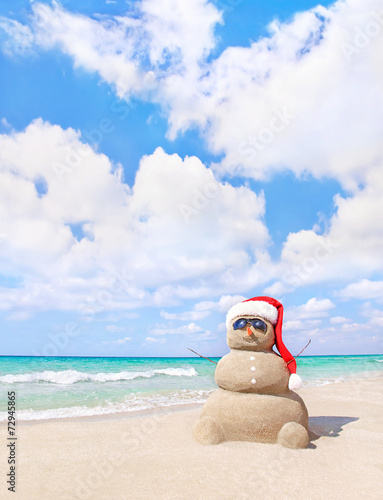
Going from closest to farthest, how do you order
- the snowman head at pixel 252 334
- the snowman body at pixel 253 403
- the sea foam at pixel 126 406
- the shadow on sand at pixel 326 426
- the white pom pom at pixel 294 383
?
the snowman body at pixel 253 403
the white pom pom at pixel 294 383
the snowman head at pixel 252 334
the shadow on sand at pixel 326 426
the sea foam at pixel 126 406

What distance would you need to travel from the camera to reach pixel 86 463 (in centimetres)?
541

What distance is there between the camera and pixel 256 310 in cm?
645

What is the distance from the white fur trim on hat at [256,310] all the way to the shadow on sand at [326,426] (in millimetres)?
2126

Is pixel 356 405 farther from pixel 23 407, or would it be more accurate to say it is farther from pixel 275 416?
pixel 23 407

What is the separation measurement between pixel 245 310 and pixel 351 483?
2.81 m

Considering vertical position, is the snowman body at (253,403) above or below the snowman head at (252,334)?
below

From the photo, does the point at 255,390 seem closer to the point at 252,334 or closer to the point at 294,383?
the point at 294,383

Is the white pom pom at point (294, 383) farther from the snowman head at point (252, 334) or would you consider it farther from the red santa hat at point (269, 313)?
the snowman head at point (252, 334)

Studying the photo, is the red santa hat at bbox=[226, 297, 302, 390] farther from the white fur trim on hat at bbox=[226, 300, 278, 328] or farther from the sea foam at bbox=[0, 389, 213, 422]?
the sea foam at bbox=[0, 389, 213, 422]

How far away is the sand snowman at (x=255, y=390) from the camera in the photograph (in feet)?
19.1

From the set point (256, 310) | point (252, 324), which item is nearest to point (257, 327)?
point (252, 324)

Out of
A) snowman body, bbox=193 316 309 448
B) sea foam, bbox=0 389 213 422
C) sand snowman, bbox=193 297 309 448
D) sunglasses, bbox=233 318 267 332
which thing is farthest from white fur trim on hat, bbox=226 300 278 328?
sea foam, bbox=0 389 213 422

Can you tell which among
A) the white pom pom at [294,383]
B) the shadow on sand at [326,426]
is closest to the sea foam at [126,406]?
the shadow on sand at [326,426]

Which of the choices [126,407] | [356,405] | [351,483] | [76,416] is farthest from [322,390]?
[351,483]
